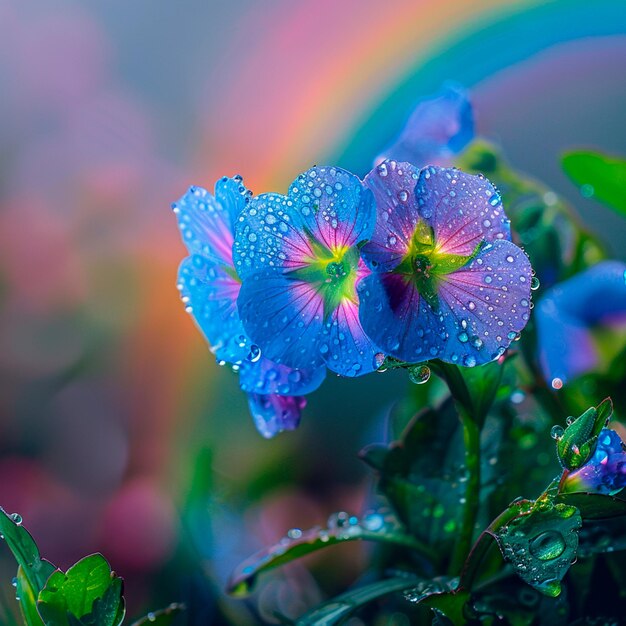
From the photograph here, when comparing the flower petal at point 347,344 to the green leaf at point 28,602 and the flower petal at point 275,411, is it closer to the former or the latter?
the flower petal at point 275,411

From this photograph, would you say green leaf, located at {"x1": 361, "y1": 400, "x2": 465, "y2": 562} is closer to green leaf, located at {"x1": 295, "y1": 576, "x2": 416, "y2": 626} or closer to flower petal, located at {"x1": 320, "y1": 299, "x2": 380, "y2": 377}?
green leaf, located at {"x1": 295, "y1": 576, "x2": 416, "y2": 626}

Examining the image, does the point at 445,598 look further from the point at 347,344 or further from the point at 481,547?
the point at 347,344

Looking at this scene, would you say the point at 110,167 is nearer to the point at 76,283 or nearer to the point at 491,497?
the point at 76,283

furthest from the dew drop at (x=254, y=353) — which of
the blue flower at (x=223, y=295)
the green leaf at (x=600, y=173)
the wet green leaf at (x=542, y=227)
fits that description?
the green leaf at (x=600, y=173)

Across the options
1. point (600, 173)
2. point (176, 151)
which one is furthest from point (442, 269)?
point (176, 151)

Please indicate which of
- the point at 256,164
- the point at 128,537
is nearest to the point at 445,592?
the point at 128,537

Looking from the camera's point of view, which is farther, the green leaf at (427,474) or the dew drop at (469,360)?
the green leaf at (427,474)
